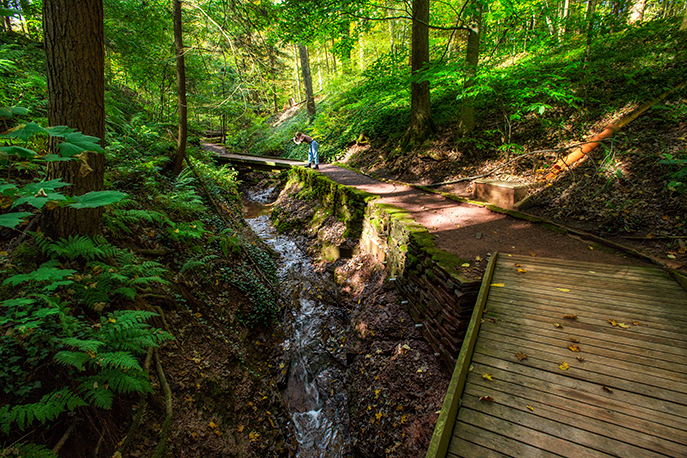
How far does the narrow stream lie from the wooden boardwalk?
91.7 inches

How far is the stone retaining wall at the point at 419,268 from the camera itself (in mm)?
3547

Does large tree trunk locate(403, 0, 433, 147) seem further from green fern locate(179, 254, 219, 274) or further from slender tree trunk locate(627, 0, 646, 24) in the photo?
slender tree trunk locate(627, 0, 646, 24)

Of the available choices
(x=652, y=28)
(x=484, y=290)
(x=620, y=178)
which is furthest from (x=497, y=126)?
(x=484, y=290)

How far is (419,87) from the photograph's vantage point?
8.92m

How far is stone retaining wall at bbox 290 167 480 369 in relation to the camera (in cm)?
355

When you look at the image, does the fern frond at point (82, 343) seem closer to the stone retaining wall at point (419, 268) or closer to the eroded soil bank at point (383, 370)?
the eroded soil bank at point (383, 370)

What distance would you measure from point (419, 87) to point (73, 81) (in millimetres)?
8617

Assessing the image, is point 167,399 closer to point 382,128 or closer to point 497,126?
point 497,126

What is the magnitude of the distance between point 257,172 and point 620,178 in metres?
15.5

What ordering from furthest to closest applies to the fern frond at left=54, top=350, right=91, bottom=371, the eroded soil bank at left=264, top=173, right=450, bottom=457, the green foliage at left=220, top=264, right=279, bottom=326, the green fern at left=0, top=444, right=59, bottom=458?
the green foliage at left=220, top=264, right=279, bottom=326
the eroded soil bank at left=264, top=173, right=450, bottom=457
the fern frond at left=54, top=350, right=91, bottom=371
the green fern at left=0, top=444, right=59, bottom=458

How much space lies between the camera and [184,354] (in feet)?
10.4

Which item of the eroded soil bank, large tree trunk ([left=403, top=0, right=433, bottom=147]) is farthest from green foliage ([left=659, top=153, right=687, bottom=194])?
large tree trunk ([left=403, top=0, right=433, bottom=147])

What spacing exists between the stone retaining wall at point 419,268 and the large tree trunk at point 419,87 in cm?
334

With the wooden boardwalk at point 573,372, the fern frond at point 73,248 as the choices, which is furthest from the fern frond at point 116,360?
the wooden boardwalk at point 573,372
